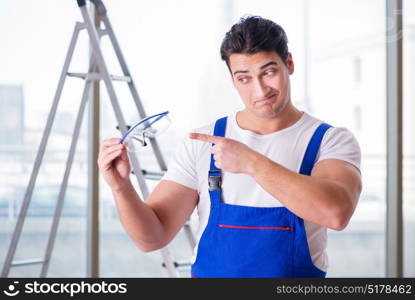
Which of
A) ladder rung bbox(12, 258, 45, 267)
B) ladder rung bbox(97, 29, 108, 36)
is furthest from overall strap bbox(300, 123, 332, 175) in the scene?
ladder rung bbox(12, 258, 45, 267)

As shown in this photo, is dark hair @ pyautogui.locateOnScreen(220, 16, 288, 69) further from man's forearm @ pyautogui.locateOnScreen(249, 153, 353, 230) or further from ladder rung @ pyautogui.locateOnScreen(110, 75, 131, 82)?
ladder rung @ pyautogui.locateOnScreen(110, 75, 131, 82)

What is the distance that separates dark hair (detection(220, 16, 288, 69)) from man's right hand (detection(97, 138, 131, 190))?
1.40 ft

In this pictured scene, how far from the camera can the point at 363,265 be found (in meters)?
3.39

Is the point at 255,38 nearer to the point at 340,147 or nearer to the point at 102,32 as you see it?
the point at 340,147

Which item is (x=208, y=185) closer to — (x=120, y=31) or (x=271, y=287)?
(x=271, y=287)

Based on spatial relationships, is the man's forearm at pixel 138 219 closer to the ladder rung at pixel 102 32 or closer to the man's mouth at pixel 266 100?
the man's mouth at pixel 266 100

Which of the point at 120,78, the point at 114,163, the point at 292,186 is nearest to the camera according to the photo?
the point at 292,186

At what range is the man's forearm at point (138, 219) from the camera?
150cm

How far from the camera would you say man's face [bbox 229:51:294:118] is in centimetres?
157

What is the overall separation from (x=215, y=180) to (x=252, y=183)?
0.34 feet

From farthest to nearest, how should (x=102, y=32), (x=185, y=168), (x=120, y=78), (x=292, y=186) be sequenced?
(x=102, y=32)
(x=120, y=78)
(x=185, y=168)
(x=292, y=186)

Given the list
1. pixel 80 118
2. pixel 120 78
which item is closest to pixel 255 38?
pixel 120 78

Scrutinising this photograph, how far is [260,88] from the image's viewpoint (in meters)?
1.55

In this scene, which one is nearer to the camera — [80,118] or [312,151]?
[312,151]
